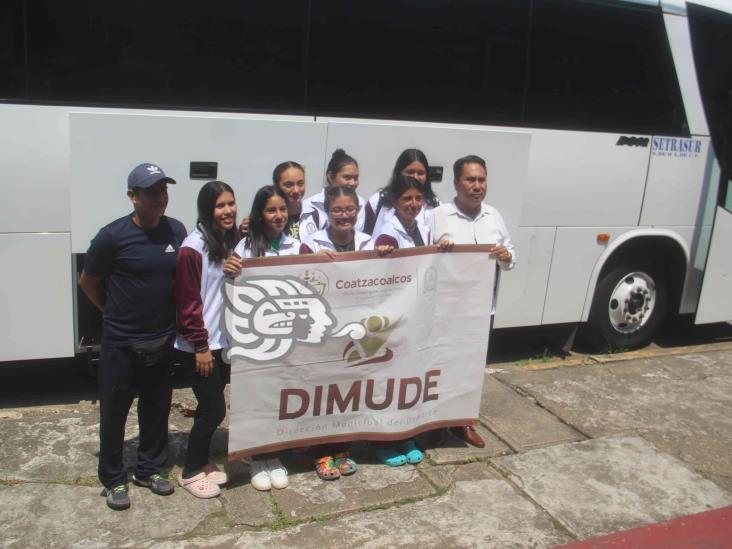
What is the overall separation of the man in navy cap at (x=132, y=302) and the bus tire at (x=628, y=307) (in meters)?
4.28

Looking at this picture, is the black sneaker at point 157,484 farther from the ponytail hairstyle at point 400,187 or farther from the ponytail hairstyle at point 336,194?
the ponytail hairstyle at point 400,187

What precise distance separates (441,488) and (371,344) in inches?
35.6

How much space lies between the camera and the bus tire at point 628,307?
22.5 ft

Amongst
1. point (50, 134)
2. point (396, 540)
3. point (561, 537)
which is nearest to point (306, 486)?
point (396, 540)

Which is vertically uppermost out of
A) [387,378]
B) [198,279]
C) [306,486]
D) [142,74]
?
[142,74]

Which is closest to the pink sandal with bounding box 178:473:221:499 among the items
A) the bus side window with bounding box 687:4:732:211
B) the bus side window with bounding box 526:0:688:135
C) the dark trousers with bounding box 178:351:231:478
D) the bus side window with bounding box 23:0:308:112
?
the dark trousers with bounding box 178:351:231:478

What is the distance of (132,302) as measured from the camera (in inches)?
145

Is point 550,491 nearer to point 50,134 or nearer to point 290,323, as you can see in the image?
point 290,323

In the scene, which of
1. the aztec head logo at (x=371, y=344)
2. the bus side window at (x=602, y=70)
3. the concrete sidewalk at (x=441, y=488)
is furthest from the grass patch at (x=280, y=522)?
the bus side window at (x=602, y=70)

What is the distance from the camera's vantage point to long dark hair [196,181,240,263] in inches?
148

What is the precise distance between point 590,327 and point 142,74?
14.5ft

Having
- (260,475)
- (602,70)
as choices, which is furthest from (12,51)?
(602,70)

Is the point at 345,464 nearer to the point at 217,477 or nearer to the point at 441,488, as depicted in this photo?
the point at 441,488

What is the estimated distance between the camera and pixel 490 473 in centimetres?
455
